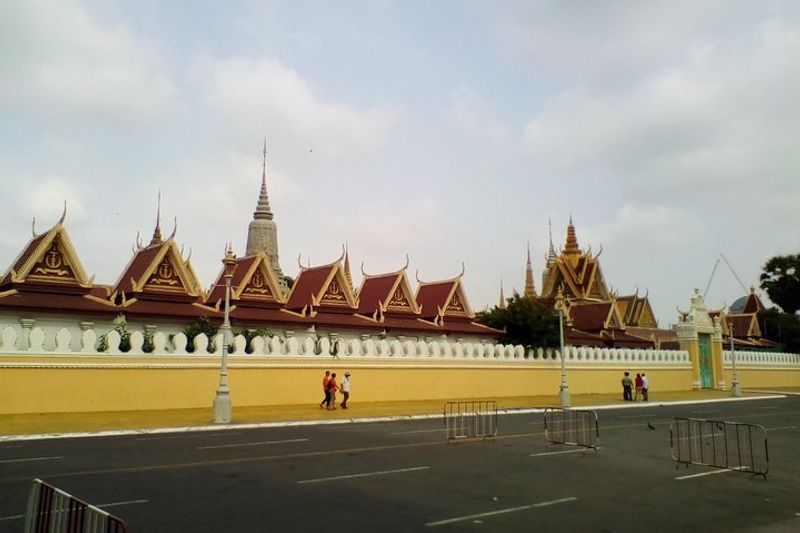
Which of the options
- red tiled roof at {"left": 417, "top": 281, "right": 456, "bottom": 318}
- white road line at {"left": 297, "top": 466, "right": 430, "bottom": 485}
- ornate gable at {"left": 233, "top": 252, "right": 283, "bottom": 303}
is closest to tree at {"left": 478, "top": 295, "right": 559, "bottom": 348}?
red tiled roof at {"left": 417, "top": 281, "right": 456, "bottom": 318}

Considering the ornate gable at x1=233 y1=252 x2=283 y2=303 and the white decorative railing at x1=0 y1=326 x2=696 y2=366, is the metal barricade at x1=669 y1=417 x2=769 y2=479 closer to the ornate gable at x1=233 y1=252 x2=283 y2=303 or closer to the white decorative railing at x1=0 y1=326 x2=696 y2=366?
the white decorative railing at x1=0 y1=326 x2=696 y2=366

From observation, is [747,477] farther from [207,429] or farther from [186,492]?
[207,429]

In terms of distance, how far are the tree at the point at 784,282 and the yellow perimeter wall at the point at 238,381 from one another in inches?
1714

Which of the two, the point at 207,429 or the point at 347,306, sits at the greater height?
the point at 347,306

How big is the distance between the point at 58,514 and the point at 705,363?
155 ft

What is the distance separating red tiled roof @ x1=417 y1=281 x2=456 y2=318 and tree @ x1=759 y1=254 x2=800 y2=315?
150ft

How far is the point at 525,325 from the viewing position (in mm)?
37156

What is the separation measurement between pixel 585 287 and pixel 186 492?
5807 centimetres

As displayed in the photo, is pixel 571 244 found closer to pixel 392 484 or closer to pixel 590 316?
pixel 590 316

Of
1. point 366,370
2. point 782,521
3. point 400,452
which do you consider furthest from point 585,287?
point 782,521

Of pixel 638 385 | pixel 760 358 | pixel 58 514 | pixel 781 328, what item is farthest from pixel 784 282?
pixel 58 514

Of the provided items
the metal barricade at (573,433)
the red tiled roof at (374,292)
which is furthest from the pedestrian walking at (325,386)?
the red tiled roof at (374,292)

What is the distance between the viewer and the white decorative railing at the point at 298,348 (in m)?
21.3

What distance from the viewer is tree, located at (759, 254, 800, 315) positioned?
67.8m
